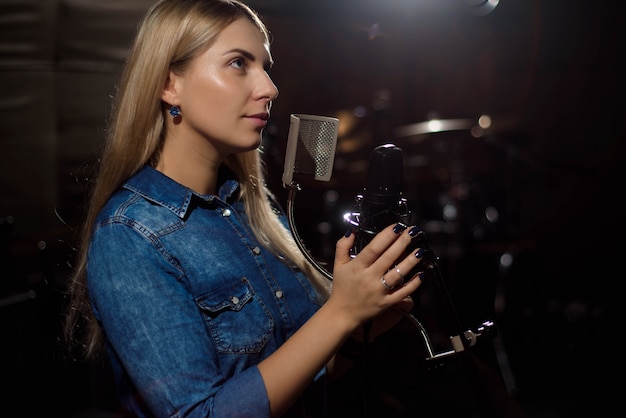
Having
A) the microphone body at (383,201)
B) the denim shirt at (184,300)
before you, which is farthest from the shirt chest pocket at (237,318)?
the microphone body at (383,201)

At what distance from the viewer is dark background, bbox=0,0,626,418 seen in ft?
6.26

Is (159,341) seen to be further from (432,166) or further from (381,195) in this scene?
(432,166)

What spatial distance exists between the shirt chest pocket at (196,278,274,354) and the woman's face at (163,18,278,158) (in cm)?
29

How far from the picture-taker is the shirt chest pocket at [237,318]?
1.08 meters

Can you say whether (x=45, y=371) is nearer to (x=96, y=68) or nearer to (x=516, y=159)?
(x=96, y=68)

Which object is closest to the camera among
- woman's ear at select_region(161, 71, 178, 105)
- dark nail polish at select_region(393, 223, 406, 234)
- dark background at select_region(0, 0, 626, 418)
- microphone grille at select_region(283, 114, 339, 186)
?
dark nail polish at select_region(393, 223, 406, 234)

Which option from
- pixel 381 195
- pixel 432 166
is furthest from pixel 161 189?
pixel 432 166

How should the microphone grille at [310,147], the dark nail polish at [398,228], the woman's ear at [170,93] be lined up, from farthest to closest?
1. the woman's ear at [170,93]
2. the microphone grille at [310,147]
3. the dark nail polish at [398,228]

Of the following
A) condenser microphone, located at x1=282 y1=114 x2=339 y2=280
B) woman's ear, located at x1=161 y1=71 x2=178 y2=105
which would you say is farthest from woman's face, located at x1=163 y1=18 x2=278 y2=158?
condenser microphone, located at x1=282 y1=114 x2=339 y2=280

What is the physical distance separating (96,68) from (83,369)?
1.31 metres

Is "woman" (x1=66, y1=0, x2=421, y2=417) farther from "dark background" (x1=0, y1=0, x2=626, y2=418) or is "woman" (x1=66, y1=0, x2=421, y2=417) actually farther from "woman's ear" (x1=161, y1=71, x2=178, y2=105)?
"dark background" (x1=0, y1=0, x2=626, y2=418)

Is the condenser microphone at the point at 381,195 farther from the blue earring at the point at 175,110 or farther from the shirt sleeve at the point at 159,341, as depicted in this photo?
the blue earring at the point at 175,110

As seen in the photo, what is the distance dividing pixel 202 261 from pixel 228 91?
33cm

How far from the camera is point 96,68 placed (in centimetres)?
263
